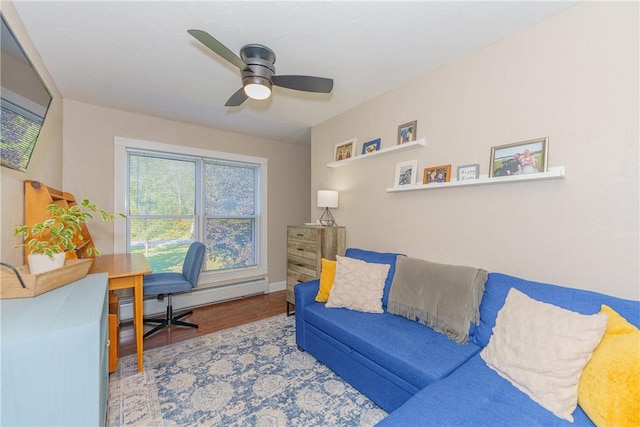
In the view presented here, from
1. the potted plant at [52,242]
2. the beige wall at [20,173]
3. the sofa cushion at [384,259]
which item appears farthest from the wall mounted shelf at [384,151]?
the beige wall at [20,173]

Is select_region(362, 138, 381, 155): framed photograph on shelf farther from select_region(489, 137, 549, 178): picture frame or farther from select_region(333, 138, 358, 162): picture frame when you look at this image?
select_region(489, 137, 549, 178): picture frame

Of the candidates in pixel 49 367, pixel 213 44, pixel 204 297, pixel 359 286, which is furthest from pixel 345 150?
pixel 49 367

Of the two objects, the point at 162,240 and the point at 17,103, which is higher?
the point at 17,103

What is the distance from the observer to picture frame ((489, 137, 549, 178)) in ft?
5.58

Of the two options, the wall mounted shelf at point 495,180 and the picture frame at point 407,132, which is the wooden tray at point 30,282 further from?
the picture frame at point 407,132

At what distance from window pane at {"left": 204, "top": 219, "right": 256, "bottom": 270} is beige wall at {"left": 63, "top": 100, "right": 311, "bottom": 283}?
331 mm

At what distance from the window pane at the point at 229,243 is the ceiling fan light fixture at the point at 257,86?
240 centimetres

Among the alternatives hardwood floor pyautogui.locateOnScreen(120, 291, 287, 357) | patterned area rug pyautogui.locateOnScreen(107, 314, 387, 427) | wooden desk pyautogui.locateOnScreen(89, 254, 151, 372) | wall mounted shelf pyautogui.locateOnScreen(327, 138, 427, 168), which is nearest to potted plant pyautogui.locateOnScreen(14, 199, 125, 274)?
wooden desk pyautogui.locateOnScreen(89, 254, 151, 372)

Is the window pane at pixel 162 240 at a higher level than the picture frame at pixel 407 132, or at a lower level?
lower

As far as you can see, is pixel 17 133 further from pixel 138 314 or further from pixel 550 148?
pixel 550 148

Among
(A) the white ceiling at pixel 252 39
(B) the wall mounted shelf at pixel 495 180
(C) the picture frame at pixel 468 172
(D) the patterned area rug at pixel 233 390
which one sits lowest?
(D) the patterned area rug at pixel 233 390

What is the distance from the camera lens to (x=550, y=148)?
5.53 feet

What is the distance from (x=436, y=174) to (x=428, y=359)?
143 cm

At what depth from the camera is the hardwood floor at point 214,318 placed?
8.68 feet
